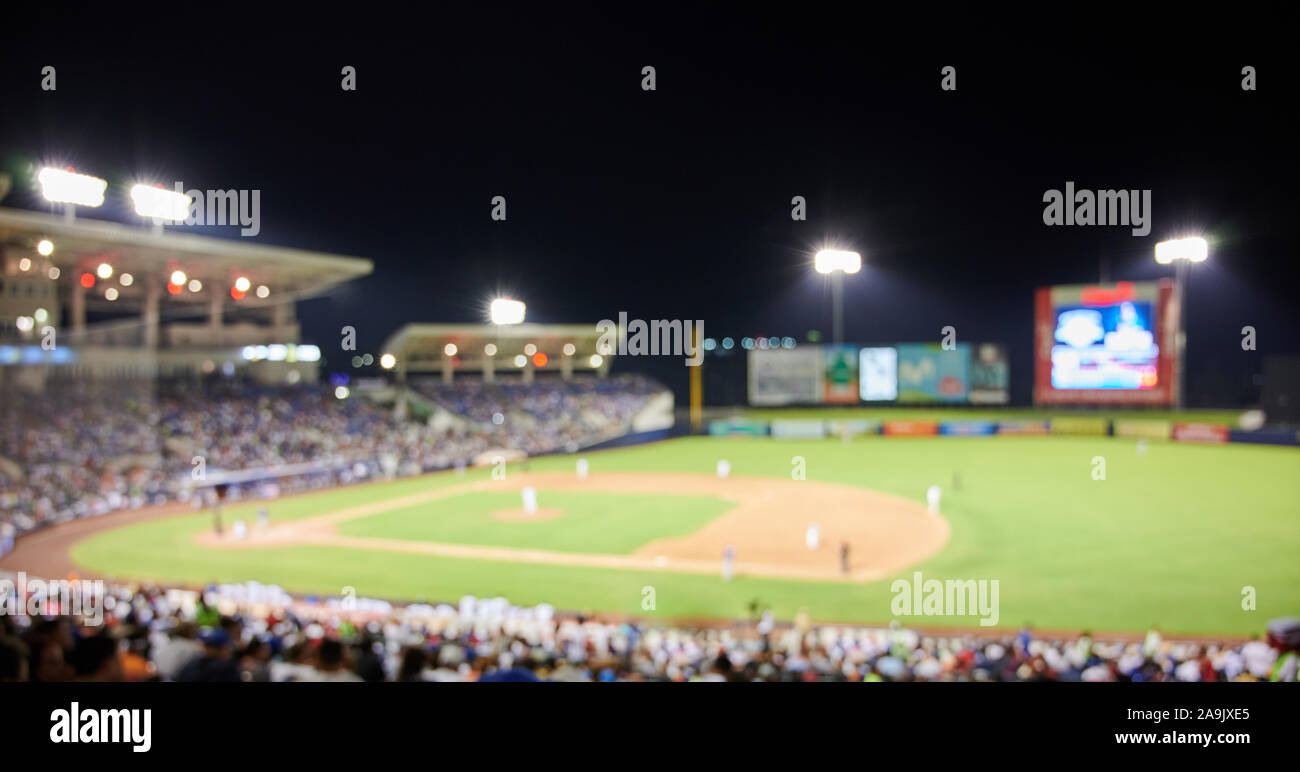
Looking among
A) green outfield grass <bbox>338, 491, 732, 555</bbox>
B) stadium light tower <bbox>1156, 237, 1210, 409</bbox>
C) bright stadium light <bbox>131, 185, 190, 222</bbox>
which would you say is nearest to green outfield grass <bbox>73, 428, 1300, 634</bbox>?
green outfield grass <bbox>338, 491, 732, 555</bbox>

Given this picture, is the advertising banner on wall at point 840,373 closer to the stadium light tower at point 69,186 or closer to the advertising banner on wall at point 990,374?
the advertising banner on wall at point 990,374

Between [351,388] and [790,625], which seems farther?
[351,388]

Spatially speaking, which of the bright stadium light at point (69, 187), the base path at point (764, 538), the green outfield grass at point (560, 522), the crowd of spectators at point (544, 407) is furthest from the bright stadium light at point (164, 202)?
the crowd of spectators at point (544, 407)

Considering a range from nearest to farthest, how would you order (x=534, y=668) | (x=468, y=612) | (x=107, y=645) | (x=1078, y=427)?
1. (x=107, y=645)
2. (x=534, y=668)
3. (x=468, y=612)
4. (x=1078, y=427)

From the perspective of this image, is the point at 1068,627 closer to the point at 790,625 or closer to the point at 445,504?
the point at 790,625

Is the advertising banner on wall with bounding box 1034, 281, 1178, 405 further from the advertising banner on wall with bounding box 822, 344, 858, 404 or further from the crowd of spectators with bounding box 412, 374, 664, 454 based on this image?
the crowd of spectators with bounding box 412, 374, 664, 454
